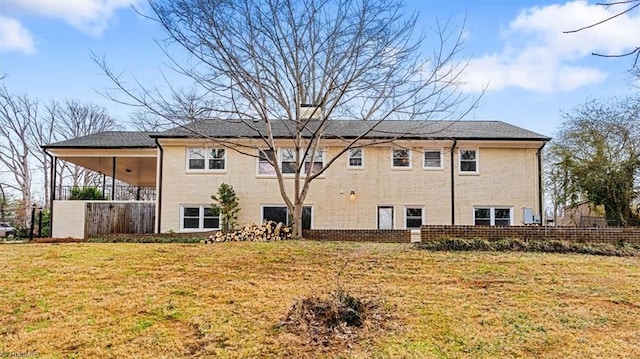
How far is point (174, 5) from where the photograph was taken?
11.9m

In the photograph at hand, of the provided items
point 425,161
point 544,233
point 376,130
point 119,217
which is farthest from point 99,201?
point 544,233

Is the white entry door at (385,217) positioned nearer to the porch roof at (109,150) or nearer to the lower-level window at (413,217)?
the lower-level window at (413,217)

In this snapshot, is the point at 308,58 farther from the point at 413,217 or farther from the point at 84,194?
the point at 84,194

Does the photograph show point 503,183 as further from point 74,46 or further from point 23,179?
point 23,179

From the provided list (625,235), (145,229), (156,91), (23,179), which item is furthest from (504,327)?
(23,179)

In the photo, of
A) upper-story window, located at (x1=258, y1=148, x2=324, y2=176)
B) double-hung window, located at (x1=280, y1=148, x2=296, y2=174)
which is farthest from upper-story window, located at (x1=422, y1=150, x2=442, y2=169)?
double-hung window, located at (x1=280, y1=148, x2=296, y2=174)

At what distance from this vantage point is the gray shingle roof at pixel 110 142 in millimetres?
18141

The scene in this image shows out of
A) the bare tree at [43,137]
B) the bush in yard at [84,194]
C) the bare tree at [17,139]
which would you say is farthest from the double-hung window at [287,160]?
the bare tree at [43,137]

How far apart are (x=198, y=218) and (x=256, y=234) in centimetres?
429

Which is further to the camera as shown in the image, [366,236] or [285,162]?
[285,162]

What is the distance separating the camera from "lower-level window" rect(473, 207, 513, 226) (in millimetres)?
17109

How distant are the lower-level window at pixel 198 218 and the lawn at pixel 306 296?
24.2ft

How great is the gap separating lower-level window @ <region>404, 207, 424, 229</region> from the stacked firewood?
5.30 metres

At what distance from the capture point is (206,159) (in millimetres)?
17484
